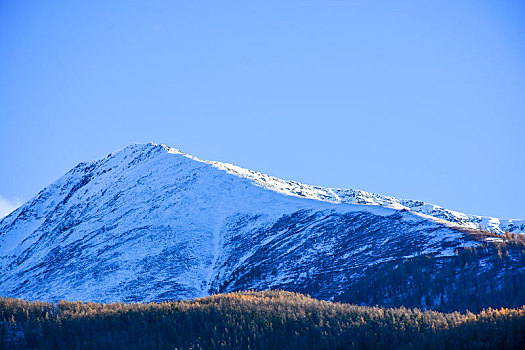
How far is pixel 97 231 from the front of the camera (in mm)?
81250

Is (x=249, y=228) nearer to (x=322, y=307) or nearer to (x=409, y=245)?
(x=409, y=245)

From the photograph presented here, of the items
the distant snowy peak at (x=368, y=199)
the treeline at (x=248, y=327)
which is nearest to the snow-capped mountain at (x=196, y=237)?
the distant snowy peak at (x=368, y=199)

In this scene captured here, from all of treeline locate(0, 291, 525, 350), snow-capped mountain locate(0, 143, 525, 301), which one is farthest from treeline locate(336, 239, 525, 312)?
treeline locate(0, 291, 525, 350)

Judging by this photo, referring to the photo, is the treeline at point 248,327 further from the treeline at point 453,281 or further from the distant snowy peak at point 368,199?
the distant snowy peak at point 368,199

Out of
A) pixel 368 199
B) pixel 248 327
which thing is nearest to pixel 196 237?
pixel 248 327

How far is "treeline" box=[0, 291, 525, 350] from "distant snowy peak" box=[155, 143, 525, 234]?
72731mm

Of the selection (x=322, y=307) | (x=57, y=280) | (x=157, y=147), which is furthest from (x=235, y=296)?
(x=157, y=147)

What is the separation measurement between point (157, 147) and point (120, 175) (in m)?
12.0

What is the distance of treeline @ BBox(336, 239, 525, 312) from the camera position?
33.6 metres

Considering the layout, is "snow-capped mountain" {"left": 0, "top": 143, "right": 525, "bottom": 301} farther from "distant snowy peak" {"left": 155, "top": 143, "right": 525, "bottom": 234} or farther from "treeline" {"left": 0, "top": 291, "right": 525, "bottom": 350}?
"treeline" {"left": 0, "top": 291, "right": 525, "bottom": 350}

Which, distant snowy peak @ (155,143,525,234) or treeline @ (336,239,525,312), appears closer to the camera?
treeline @ (336,239,525,312)

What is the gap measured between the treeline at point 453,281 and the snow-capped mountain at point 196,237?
2.18 m

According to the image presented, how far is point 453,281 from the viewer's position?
36.4 metres

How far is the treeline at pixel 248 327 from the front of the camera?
1917 cm
